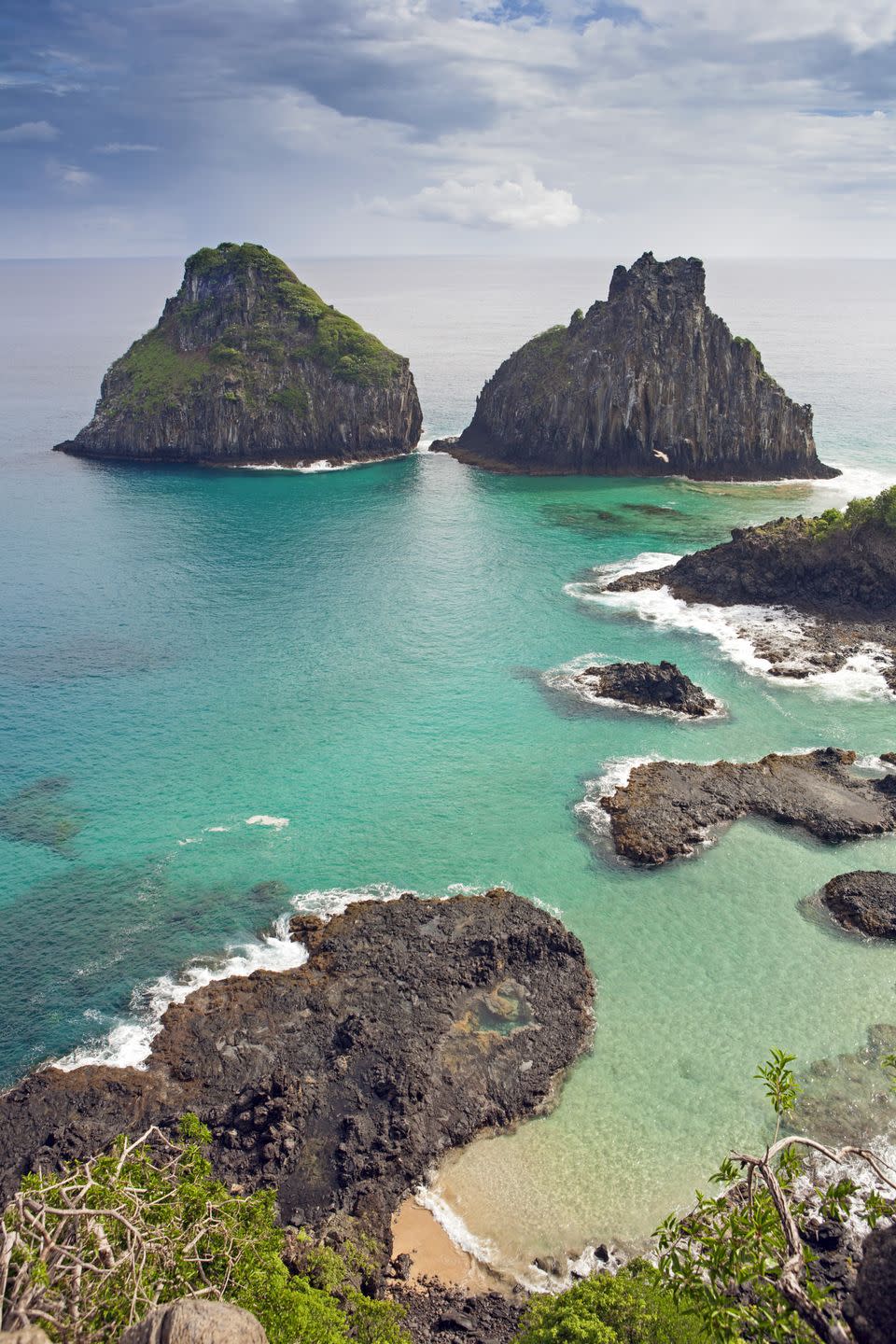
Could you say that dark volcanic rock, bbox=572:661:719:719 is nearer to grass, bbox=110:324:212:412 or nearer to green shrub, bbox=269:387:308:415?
green shrub, bbox=269:387:308:415

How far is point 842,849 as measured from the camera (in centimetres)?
5472

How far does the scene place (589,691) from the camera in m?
72.8

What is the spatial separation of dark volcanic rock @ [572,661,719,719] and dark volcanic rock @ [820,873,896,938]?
66.7ft

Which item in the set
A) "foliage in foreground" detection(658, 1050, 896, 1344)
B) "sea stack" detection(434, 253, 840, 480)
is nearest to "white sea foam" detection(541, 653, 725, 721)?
"foliage in foreground" detection(658, 1050, 896, 1344)

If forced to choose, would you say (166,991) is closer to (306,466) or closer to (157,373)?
(306,466)

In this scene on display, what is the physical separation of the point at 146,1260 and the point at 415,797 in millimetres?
38814

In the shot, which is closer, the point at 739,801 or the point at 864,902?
the point at 864,902

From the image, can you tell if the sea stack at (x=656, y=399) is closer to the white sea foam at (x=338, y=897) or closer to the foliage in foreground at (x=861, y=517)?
the foliage in foreground at (x=861, y=517)

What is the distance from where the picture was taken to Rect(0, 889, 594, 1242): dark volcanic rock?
118ft

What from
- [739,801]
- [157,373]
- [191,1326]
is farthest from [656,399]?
[191,1326]

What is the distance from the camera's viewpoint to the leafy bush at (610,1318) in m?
25.2

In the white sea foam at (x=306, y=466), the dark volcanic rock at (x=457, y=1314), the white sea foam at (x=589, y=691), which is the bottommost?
the dark volcanic rock at (x=457, y=1314)

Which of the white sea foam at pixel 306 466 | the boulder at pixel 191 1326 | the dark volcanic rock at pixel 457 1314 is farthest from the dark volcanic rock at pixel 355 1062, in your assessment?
the white sea foam at pixel 306 466

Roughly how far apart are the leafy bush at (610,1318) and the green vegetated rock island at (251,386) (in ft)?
443
